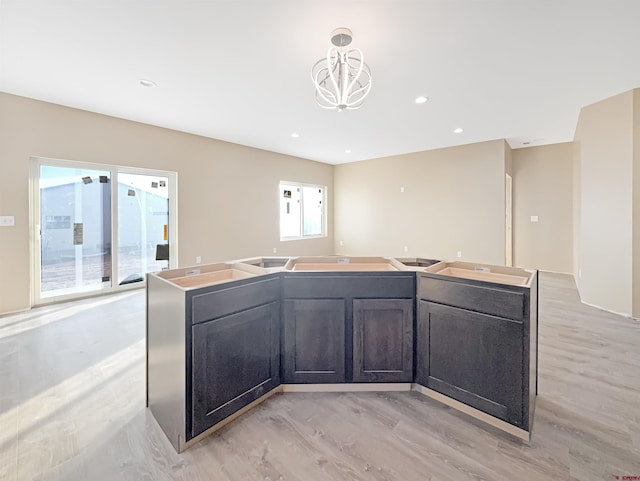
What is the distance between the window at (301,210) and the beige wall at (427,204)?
58cm

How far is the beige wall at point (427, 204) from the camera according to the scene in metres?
6.20

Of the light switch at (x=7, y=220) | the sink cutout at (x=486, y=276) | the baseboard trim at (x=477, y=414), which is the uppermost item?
the light switch at (x=7, y=220)

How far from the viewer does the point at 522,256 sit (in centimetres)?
707

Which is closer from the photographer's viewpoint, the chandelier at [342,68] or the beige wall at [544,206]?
the chandelier at [342,68]

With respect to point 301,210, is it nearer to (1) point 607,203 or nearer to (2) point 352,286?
(1) point 607,203

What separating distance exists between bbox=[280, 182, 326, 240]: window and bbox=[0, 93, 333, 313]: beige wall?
0.78 ft

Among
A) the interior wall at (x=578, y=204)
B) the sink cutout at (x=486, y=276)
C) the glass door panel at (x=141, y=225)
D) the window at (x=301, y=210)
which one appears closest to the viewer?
the sink cutout at (x=486, y=276)

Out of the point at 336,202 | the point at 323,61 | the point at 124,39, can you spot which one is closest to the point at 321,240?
the point at 336,202

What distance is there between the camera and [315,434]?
1.77m

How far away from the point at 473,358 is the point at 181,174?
540cm

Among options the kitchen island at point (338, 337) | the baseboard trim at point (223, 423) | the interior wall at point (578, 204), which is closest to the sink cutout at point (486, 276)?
the kitchen island at point (338, 337)

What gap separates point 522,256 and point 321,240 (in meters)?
5.00

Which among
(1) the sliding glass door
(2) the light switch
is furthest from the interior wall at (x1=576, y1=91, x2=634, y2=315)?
(2) the light switch

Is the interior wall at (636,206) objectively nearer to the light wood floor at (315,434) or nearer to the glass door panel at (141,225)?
the light wood floor at (315,434)
